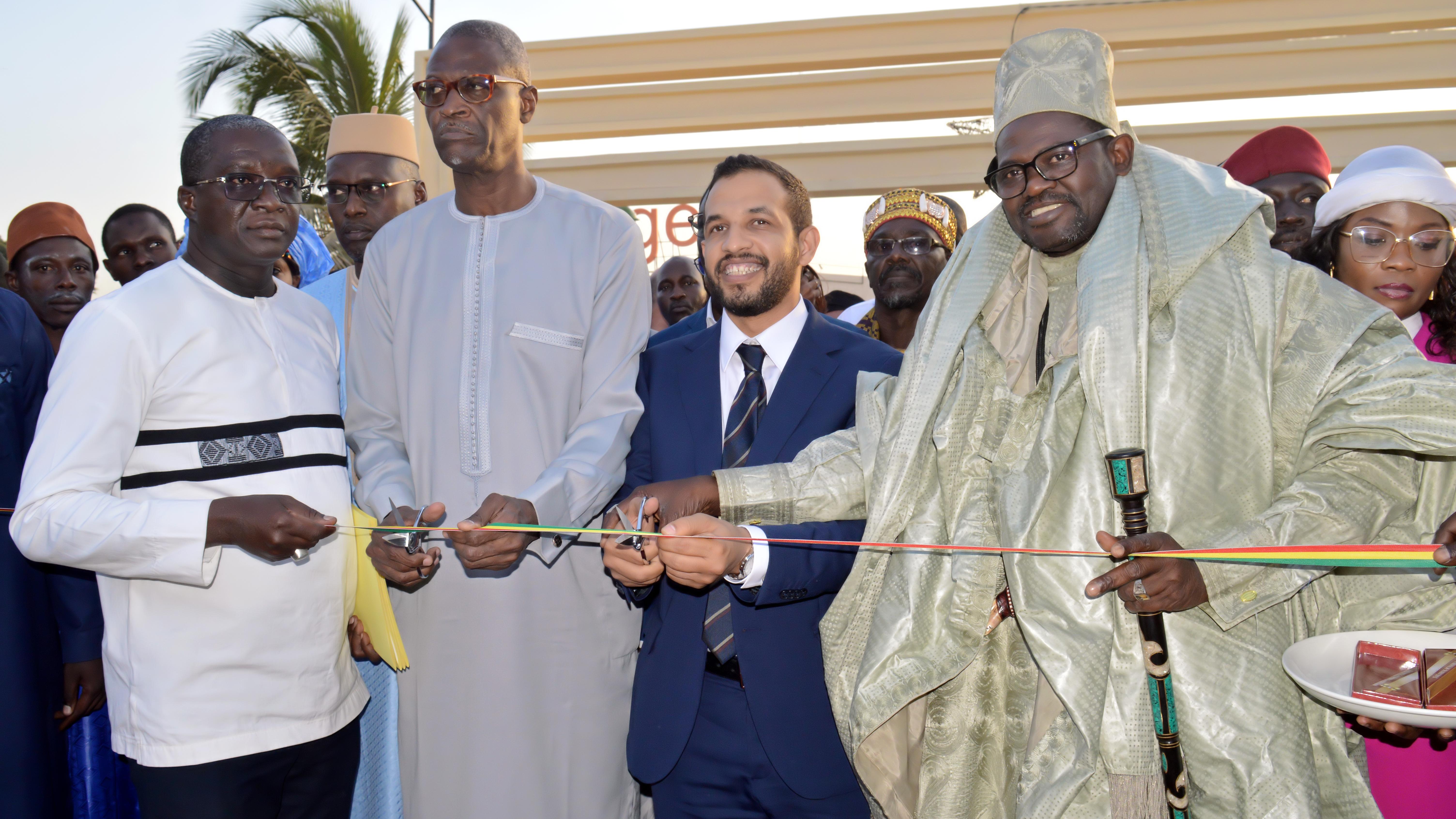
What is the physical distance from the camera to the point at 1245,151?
4.79 m

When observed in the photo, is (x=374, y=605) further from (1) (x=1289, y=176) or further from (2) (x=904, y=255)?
(1) (x=1289, y=176)

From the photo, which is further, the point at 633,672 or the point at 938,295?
the point at 633,672

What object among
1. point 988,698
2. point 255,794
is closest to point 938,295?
point 988,698

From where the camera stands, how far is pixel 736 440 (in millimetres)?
2945

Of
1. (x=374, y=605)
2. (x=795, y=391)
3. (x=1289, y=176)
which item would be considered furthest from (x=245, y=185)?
(x=1289, y=176)

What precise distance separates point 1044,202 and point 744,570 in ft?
4.12

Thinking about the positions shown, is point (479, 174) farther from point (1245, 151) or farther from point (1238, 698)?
point (1245, 151)

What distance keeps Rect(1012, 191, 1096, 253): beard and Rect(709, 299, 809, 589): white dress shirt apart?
0.75 m

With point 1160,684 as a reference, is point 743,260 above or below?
above

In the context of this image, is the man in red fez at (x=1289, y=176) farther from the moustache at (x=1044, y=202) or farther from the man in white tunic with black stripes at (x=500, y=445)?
the man in white tunic with black stripes at (x=500, y=445)

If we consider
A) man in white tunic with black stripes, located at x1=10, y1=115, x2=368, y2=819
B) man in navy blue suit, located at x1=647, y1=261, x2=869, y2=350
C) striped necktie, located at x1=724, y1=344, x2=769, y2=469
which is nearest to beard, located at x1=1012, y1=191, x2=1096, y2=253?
striped necktie, located at x1=724, y1=344, x2=769, y2=469

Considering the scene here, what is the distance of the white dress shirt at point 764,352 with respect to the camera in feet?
9.94

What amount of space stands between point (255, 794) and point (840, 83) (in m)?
12.0

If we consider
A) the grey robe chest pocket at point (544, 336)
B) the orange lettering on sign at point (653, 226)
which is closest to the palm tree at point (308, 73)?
the orange lettering on sign at point (653, 226)
